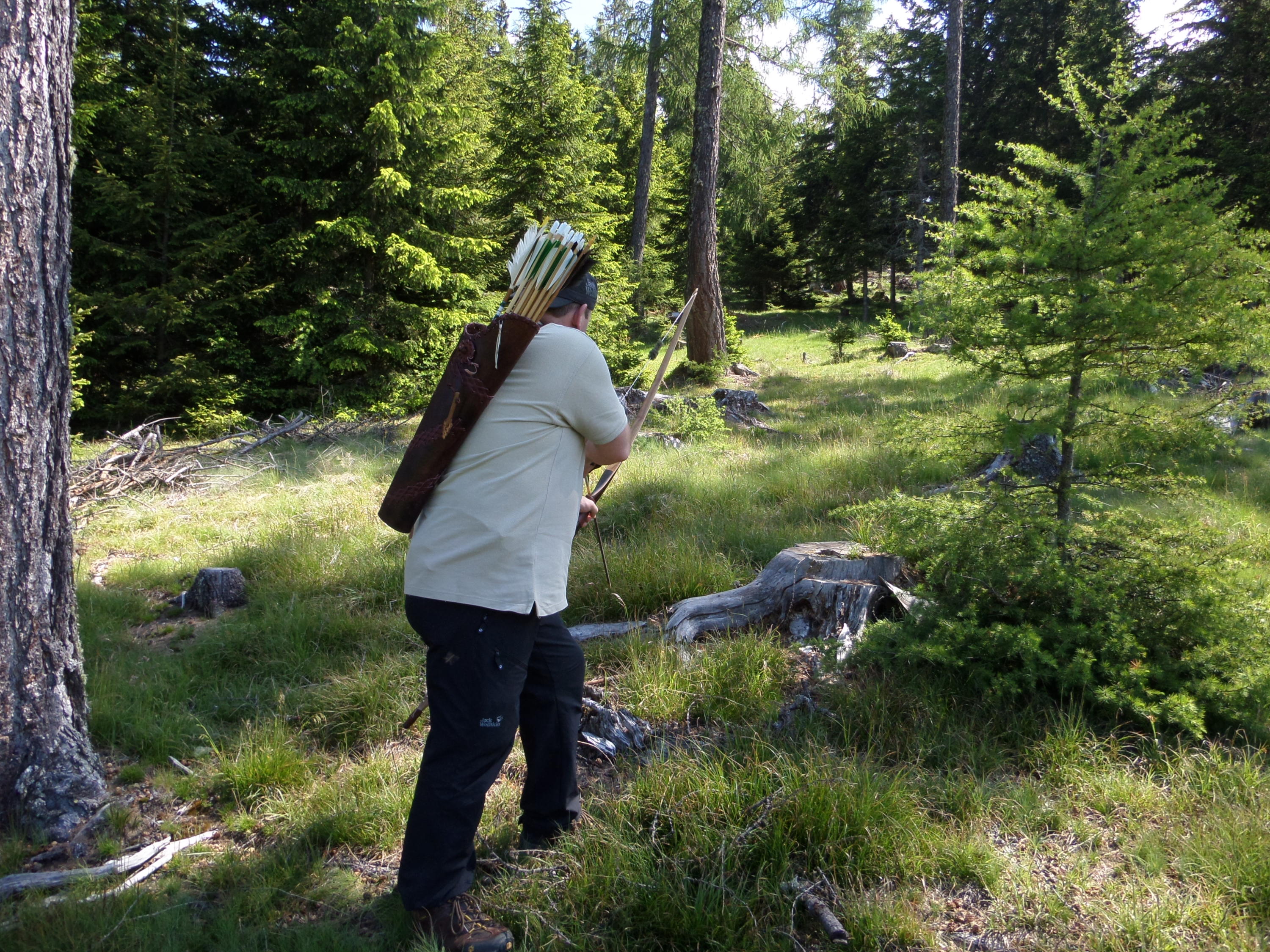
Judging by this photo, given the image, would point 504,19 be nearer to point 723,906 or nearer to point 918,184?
point 918,184

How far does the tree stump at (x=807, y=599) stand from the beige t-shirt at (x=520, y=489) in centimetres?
191

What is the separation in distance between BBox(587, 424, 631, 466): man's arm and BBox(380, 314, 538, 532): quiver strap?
385 millimetres

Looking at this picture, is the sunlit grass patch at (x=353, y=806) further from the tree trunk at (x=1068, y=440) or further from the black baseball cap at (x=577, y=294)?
the tree trunk at (x=1068, y=440)

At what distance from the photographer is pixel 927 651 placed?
3.27 meters

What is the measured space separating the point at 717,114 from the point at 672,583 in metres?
10.2

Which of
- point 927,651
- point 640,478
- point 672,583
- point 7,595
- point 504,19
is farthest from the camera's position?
point 504,19

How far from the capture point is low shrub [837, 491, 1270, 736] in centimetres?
313

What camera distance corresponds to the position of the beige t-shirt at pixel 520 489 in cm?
233

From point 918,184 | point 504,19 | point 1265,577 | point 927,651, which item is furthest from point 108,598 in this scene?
point 504,19

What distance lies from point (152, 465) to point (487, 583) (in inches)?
300

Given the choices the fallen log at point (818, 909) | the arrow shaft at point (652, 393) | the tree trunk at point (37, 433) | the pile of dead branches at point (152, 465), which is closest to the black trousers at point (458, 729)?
the arrow shaft at point (652, 393)

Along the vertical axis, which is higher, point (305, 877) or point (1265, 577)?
point (1265, 577)

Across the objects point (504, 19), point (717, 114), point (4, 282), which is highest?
point (504, 19)

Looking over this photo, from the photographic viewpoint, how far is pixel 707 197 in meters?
12.9
